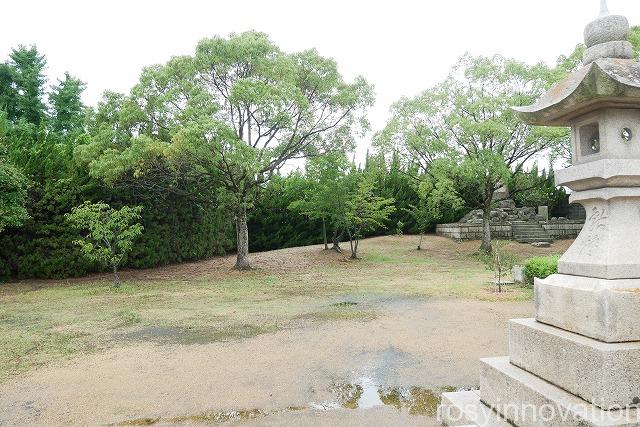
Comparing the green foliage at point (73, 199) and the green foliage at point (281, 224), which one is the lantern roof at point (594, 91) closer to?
the green foliage at point (73, 199)

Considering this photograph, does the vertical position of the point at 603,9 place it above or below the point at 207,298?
above

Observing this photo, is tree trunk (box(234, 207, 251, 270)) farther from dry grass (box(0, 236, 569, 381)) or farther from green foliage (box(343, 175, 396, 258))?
green foliage (box(343, 175, 396, 258))

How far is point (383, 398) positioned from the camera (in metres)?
3.93

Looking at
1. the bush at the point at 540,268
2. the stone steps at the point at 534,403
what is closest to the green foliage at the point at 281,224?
the bush at the point at 540,268

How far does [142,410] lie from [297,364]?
5.44ft

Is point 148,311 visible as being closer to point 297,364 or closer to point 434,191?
point 297,364

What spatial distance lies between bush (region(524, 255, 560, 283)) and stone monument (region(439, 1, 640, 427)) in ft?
20.5

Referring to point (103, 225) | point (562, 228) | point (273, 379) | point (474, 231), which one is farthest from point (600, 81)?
point (562, 228)

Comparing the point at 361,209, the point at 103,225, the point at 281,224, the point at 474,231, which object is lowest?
the point at 474,231

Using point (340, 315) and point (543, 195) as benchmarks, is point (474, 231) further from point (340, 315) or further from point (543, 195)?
point (340, 315)

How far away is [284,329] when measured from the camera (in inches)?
251

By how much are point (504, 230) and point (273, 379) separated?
63.7 feet

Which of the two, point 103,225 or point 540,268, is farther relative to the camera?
point 103,225

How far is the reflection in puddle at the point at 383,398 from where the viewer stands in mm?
3740
